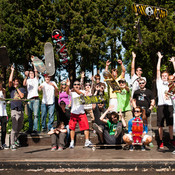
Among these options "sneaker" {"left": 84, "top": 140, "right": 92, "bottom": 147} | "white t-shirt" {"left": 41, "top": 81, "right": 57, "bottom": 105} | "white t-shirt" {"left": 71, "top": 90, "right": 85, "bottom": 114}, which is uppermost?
"white t-shirt" {"left": 41, "top": 81, "right": 57, "bottom": 105}

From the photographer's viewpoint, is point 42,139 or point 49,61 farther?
point 42,139

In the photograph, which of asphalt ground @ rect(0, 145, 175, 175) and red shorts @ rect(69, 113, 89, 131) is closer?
asphalt ground @ rect(0, 145, 175, 175)

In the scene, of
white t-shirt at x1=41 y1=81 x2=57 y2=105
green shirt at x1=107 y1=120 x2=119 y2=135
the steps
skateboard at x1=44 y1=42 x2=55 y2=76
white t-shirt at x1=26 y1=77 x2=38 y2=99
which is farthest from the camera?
white t-shirt at x1=41 y1=81 x2=57 y2=105

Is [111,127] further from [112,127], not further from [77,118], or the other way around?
[77,118]

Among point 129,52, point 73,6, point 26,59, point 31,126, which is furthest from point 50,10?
point 31,126

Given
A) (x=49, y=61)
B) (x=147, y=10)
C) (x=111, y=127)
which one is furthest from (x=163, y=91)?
(x=147, y=10)

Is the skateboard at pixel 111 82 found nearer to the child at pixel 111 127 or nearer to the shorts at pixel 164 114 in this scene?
the child at pixel 111 127

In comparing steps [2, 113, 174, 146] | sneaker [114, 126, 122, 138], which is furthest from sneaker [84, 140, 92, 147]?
sneaker [114, 126, 122, 138]

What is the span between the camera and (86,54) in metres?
21.5

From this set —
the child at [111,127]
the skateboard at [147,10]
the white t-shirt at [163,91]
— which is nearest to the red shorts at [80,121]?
the child at [111,127]

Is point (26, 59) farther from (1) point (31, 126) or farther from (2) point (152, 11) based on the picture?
(1) point (31, 126)

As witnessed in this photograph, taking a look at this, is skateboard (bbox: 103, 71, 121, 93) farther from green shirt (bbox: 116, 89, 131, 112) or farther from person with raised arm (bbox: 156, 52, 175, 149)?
person with raised arm (bbox: 156, 52, 175, 149)

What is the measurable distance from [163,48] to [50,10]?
10569 mm

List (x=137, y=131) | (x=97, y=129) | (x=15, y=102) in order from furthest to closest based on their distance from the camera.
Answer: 1. (x=15, y=102)
2. (x=97, y=129)
3. (x=137, y=131)
